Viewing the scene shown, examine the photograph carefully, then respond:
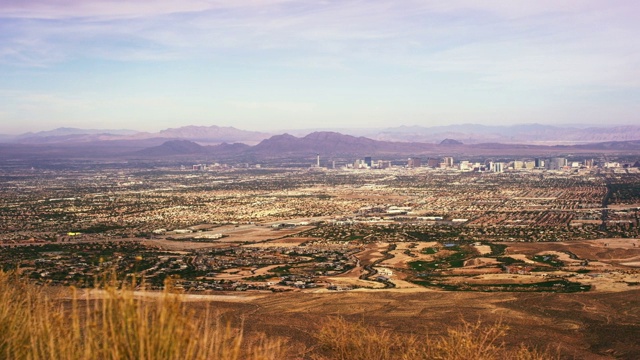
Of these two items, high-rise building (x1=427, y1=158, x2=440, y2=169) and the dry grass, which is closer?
the dry grass

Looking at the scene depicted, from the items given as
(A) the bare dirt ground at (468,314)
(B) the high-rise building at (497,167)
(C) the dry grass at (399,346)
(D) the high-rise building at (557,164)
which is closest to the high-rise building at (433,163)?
(B) the high-rise building at (497,167)

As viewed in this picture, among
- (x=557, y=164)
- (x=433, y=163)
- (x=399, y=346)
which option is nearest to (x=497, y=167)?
(x=557, y=164)

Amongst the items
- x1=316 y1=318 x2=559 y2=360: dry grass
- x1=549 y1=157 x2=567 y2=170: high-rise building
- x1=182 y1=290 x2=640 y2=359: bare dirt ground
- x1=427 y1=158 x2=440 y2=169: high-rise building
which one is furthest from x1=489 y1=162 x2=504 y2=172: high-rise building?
x1=316 y1=318 x2=559 y2=360: dry grass

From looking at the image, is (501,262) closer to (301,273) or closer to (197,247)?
(301,273)

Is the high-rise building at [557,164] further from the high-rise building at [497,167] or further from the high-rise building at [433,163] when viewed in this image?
the high-rise building at [433,163]

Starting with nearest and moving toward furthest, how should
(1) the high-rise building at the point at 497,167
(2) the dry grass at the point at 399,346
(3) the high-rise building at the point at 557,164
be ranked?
(2) the dry grass at the point at 399,346 → (1) the high-rise building at the point at 497,167 → (3) the high-rise building at the point at 557,164

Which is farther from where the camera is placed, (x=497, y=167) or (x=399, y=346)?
(x=497, y=167)

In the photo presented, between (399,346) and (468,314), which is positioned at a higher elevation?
(399,346)

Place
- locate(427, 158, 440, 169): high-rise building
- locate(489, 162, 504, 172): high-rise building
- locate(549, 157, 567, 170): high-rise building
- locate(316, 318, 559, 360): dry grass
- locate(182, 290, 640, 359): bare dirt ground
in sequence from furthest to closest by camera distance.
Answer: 1. locate(427, 158, 440, 169): high-rise building
2. locate(549, 157, 567, 170): high-rise building
3. locate(489, 162, 504, 172): high-rise building
4. locate(182, 290, 640, 359): bare dirt ground
5. locate(316, 318, 559, 360): dry grass

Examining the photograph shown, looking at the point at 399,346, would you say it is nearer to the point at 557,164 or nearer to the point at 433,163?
the point at 557,164

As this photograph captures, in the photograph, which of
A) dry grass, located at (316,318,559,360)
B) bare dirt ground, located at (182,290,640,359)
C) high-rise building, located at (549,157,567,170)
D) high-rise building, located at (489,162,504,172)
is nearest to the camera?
dry grass, located at (316,318,559,360)

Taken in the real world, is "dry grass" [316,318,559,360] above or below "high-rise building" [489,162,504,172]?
above

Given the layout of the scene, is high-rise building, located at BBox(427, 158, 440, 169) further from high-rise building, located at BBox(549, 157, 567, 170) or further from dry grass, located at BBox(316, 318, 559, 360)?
dry grass, located at BBox(316, 318, 559, 360)
